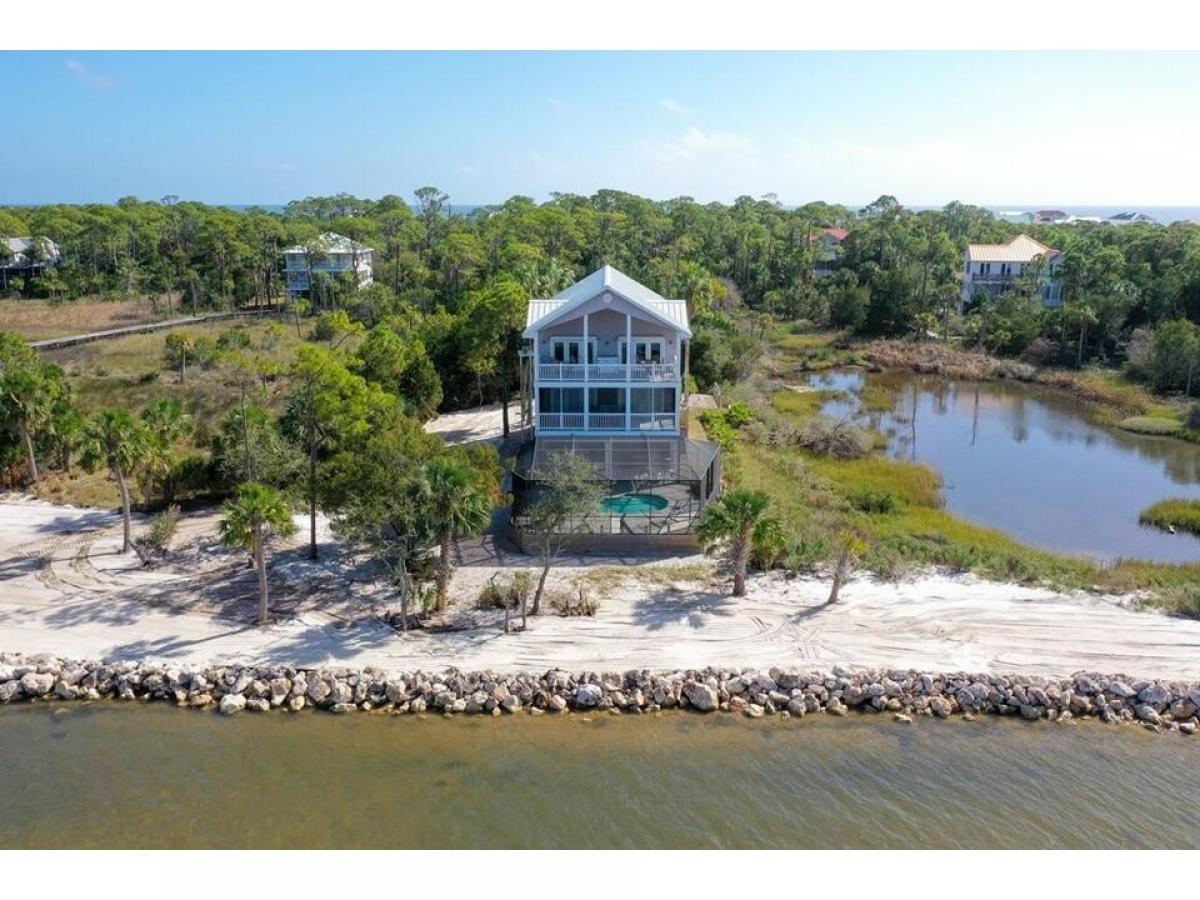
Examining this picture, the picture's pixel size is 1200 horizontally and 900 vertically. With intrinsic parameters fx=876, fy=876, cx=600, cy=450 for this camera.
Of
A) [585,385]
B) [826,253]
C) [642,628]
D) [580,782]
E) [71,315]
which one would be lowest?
[580,782]

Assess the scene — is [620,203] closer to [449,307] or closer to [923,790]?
[449,307]

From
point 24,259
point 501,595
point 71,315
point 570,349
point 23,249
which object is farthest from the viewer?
point 23,249

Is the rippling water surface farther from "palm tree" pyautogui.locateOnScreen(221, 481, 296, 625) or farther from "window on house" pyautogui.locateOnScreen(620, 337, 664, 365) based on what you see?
"window on house" pyautogui.locateOnScreen(620, 337, 664, 365)

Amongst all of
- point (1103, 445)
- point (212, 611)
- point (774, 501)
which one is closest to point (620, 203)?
point (1103, 445)

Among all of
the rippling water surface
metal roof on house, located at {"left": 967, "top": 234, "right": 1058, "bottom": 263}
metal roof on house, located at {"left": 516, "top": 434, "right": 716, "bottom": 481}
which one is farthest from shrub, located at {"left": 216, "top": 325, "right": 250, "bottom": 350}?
metal roof on house, located at {"left": 967, "top": 234, "right": 1058, "bottom": 263}

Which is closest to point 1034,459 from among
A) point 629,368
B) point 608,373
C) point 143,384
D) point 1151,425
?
point 1151,425

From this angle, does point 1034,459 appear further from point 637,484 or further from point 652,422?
point 637,484
